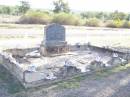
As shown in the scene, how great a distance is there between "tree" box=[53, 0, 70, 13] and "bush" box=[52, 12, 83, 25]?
23.6ft

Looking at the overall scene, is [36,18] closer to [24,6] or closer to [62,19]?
[62,19]

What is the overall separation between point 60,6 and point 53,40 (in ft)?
94.0

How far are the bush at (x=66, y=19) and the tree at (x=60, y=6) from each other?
719cm

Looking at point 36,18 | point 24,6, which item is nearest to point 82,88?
point 36,18

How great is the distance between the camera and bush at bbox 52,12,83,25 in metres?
31.2

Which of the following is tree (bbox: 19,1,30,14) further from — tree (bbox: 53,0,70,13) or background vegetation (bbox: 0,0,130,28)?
tree (bbox: 53,0,70,13)

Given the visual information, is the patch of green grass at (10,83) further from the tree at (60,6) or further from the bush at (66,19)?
the tree at (60,6)

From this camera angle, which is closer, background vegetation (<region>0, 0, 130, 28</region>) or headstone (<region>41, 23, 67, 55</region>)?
headstone (<region>41, 23, 67, 55</region>)

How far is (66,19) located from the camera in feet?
106

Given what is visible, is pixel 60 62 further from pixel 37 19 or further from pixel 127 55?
pixel 37 19

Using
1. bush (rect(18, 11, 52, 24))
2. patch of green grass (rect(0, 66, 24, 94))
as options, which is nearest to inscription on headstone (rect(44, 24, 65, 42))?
patch of green grass (rect(0, 66, 24, 94))

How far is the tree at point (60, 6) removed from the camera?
39.6 meters

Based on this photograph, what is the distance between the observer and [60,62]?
36.0 feet

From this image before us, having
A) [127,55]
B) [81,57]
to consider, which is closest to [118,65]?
[127,55]
